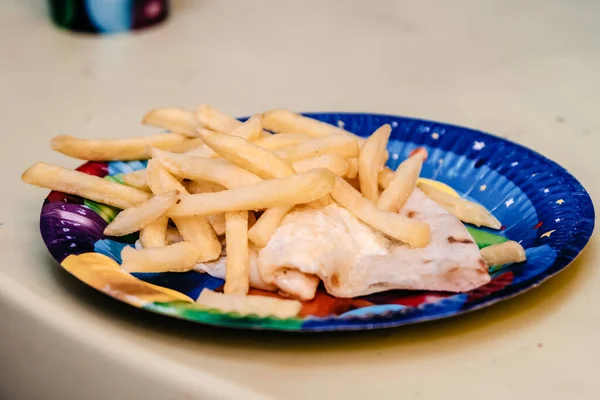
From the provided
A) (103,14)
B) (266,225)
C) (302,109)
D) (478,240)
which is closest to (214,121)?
(266,225)

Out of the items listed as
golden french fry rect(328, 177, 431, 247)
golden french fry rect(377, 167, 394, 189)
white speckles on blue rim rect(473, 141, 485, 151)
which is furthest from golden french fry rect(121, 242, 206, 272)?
white speckles on blue rim rect(473, 141, 485, 151)

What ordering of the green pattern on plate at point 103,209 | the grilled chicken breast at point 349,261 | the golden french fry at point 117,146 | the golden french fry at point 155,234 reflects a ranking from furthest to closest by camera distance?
the golden french fry at point 117,146
the green pattern on plate at point 103,209
the golden french fry at point 155,234
the grilled chicken breast at point 349,261

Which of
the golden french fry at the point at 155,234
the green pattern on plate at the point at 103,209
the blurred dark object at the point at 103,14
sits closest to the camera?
the golden french fry at the point at 155,234

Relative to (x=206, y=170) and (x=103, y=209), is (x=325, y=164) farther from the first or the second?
(x=103, y=209)

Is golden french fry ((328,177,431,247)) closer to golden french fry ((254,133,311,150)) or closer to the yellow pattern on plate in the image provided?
golden french fry ((254,133,311,150))

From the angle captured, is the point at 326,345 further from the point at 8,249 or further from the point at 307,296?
the point at 8,249

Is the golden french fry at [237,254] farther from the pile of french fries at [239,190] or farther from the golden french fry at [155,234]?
the golden french fry at [155,234]

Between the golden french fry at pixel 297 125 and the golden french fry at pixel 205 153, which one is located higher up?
the golden french fry at pixel 297 125

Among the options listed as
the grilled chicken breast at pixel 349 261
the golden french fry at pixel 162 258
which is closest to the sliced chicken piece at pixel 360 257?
the grilled chicken breast at pixel 349 261
